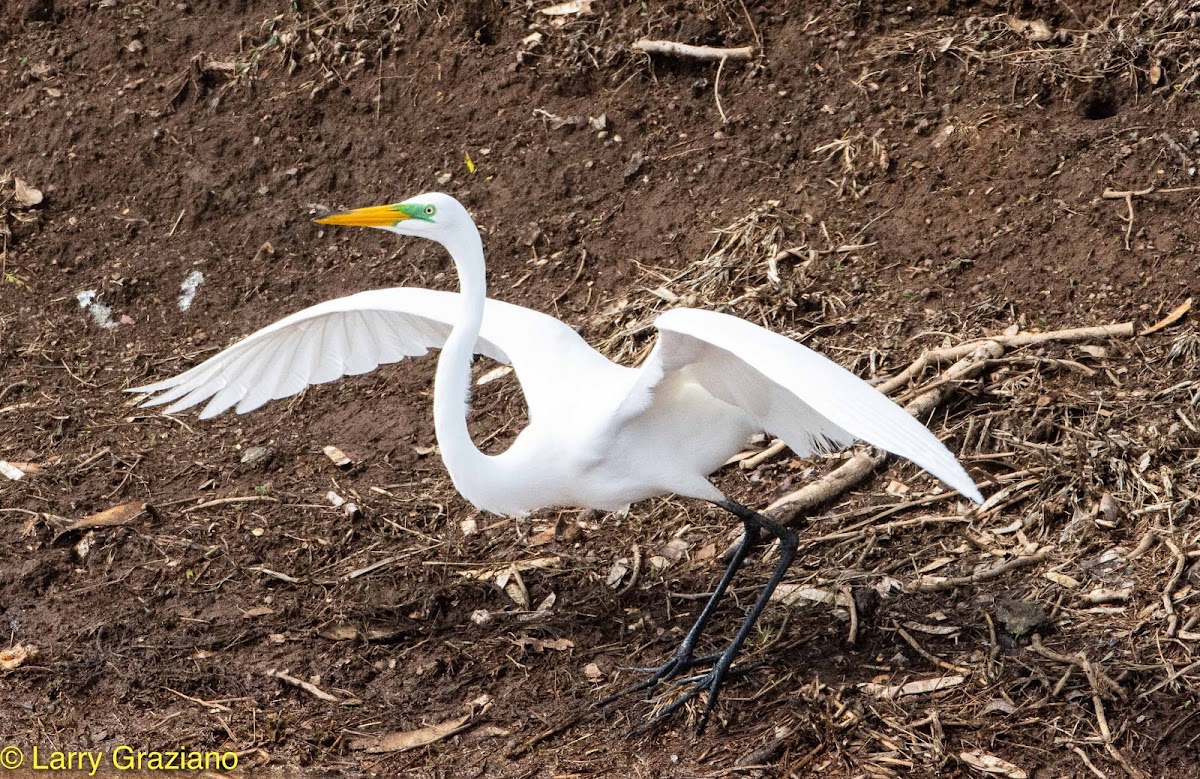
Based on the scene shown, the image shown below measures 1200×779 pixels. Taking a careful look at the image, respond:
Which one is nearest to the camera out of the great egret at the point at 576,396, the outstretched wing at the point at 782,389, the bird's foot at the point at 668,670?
the outstretched wing at the point at 782,389

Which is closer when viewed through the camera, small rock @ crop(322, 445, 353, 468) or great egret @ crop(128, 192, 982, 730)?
great egret @ crop(128, 192, 982, 730)

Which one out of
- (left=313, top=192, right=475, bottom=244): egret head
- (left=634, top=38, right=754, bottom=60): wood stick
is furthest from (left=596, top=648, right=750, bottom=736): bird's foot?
(left=634, top=38, right=754, bottom=60): wood stick

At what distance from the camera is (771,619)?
A: 161 inches

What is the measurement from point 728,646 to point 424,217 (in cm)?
156

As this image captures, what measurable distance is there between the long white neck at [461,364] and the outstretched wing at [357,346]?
0.96ft

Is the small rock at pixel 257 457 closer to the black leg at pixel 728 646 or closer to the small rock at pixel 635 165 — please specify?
the black leg at pixel 728 646

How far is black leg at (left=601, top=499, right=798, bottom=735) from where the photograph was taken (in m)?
3.71

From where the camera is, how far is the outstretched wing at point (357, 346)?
13.4 feet

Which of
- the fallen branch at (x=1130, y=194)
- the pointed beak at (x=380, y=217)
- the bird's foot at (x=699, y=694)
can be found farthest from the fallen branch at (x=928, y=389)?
the pointed beak at (x=380, y=217)

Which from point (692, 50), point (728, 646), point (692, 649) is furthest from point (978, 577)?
point (692, 50)

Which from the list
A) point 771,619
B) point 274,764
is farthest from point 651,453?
point 274,764

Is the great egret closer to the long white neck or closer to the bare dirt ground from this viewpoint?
the long white neck

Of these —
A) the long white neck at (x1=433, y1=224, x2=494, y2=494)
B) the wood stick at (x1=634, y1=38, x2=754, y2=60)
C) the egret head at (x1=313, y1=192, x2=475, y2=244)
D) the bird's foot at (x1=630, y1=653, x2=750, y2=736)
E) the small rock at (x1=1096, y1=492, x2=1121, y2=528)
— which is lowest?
the bird's foot at (x1=630, y1=653, x2=750, y2=736)

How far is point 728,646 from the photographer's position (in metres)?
3.88
